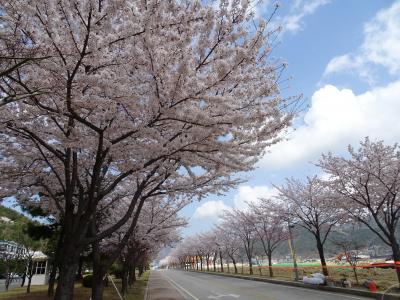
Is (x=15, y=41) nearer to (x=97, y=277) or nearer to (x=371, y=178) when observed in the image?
(x=97, y=277)

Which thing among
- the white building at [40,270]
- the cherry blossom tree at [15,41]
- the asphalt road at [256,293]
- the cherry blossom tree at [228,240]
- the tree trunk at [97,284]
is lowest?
the asphalt road at [256,293]

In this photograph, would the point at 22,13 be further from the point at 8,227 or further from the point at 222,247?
the point at 222,247

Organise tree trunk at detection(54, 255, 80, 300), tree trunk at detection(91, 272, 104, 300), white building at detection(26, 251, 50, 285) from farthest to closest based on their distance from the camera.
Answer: white building at detection(26, 251, 50, 285) → tree trunk at detection(91, 272, 104, 300) → tree trunk at detection(54, 255, 80, 300)

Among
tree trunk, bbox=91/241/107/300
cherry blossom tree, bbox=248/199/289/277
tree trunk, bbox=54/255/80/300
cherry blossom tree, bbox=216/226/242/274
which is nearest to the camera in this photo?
tree trunk, bbox=54/255/80/300

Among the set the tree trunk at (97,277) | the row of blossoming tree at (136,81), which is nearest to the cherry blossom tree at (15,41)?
the row of blossoming tree at (136,81)

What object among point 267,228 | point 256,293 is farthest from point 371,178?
point 267,228

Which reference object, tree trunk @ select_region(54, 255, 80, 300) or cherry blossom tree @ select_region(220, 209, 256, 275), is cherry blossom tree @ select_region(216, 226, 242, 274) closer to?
cherry blossom tree @ select_region(220, 209, 256, 275)

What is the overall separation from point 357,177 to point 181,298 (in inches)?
450

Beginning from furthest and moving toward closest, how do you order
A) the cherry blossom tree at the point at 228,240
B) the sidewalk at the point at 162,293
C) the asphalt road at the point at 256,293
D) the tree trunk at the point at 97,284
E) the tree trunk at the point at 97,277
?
1. the cherry blossom tree at the point at 228,240
2. the sidewalk at the point at 162,293
3. the asphalt road at the point at 256,293
4. the tree trunk at the point at 97,284
5. the tree trunk at the point at 97,277

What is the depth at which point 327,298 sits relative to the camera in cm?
1432

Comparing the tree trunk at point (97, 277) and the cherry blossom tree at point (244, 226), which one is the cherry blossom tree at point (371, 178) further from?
the cherry blossom tree at point (244, 226)

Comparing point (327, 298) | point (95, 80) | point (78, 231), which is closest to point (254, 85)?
point (95, 80)

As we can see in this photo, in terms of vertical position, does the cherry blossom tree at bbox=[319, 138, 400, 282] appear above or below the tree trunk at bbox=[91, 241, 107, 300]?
above

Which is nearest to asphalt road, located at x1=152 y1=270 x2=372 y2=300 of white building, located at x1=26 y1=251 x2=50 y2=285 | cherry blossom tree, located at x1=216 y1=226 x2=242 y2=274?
white building, located at x1=26 y1=251 x2=50 y2=285
